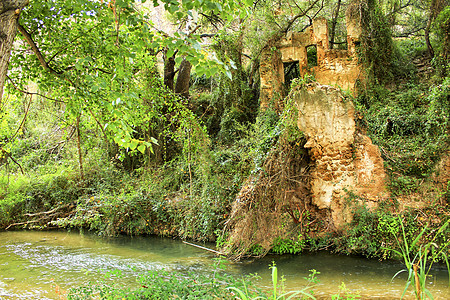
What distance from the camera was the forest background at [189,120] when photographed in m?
4.91

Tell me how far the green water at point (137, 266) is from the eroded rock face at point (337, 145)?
5.18ft

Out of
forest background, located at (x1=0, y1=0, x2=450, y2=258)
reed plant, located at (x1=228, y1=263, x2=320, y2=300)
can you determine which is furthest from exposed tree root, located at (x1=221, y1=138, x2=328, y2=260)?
reed plant, located at (x1=228, y1=263, x2=320, y2=300)

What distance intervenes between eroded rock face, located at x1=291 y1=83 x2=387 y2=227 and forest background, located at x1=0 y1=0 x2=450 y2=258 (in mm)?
331

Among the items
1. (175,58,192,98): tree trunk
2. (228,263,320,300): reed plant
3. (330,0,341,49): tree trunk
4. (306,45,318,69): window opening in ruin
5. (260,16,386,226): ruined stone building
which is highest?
(330,0,341,49): tree trunk

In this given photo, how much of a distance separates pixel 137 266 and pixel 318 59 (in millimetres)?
9778

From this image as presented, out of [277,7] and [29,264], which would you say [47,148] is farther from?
[277,7]

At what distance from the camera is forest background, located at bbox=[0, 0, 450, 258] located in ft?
16.1

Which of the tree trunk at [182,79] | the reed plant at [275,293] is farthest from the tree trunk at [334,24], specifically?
the reed plant at [275,293]

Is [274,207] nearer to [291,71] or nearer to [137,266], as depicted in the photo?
[137,266]

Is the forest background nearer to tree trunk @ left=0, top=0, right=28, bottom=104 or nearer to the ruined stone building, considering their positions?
tree trunk @ left=0, top=0, right=28, bottom=104

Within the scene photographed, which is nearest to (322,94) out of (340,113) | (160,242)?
(340,113)

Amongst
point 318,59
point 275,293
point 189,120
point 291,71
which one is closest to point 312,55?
point 291,71

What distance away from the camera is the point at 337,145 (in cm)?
806

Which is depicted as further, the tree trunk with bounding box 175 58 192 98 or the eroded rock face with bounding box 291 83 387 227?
the tree trunk with bounding box 175 58 192 98
